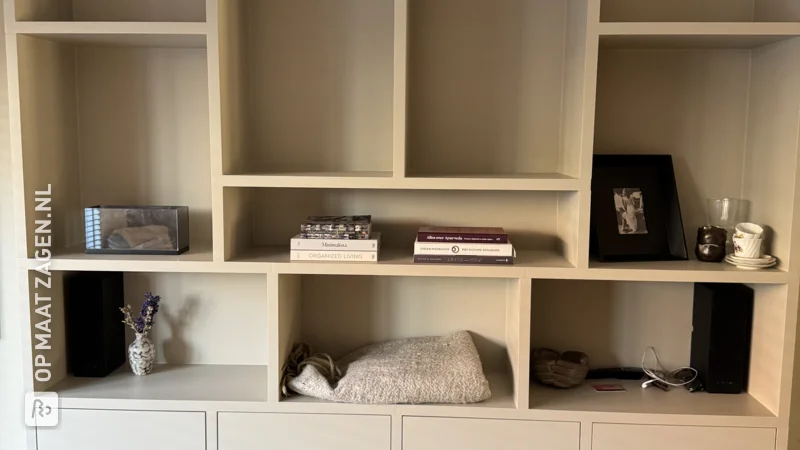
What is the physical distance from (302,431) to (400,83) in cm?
98

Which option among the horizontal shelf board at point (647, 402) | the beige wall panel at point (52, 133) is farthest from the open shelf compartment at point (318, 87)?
the horizontal shelf board at point (647, 402)

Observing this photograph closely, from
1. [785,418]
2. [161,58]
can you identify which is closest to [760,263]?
[785,418]

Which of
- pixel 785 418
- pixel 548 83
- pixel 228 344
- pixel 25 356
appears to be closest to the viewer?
pixel 785 418

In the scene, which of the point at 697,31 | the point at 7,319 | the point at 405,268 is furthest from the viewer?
the point at 7,319

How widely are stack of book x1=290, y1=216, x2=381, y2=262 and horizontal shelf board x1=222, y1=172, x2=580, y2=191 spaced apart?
0.14 meters

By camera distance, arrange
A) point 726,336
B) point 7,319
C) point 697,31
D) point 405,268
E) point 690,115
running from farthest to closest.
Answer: point 7,319 → point 690,115 → point 726,336 → point 405,268 → point 697,31

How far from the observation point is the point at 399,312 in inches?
85.2

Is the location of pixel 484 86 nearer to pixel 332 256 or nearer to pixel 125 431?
pixel 332 256

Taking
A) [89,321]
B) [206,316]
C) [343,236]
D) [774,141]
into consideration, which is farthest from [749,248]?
[89,321]

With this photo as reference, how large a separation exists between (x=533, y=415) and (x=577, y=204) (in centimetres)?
58

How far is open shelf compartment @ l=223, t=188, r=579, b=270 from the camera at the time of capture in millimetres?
2090

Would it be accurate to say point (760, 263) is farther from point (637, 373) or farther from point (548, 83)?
point (548, 83)

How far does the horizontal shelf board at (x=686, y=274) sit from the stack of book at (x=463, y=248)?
0.74 feet

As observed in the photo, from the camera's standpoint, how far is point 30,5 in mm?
1846
